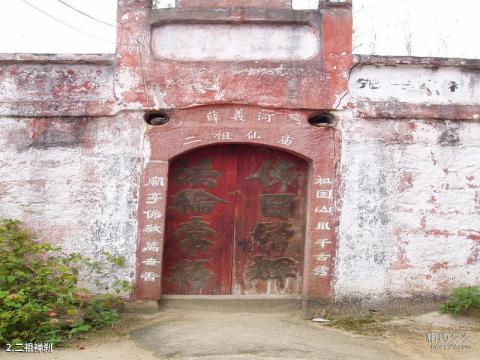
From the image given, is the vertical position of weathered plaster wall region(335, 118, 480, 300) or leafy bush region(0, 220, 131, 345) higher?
weathered plaster wall region(335, 118, 480, 300)

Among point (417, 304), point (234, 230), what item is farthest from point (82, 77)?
point (417, 304)

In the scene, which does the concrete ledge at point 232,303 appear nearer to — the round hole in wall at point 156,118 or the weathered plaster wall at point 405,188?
the weathered plaster wall at point 405,188

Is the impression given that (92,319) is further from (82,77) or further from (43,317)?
(82,77)

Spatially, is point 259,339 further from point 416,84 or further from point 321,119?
point 416,84

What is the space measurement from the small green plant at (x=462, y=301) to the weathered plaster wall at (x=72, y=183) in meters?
3.42

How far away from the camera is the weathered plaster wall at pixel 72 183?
254 inches

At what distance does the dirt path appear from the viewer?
5137 millimetres

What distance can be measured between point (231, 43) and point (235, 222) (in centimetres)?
199

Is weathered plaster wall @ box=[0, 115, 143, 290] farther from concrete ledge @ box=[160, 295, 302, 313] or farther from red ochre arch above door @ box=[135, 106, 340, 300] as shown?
concrete ledge @ box=[160, 295, 302, 313]

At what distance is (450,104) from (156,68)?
3263 millimetres

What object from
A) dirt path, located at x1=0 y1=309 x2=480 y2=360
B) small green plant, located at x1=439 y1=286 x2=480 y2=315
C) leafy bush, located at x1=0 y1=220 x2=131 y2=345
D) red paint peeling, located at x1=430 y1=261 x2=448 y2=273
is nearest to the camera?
dirt path, located at x1=0 y1=309 x2=480 y2=360

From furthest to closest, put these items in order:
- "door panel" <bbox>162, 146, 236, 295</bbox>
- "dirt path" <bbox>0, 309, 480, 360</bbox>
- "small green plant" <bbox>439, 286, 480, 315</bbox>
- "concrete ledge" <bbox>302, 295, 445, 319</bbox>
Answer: "door panel" <bbox>162, 146, 236, 295</bbox> → "concrete ledge" <bbox>302, 295, 445, 319</bbox> → "small green plant" <bbox>439, 286, 480, 315</bbox> → "dirt path" <bbox>0, 309, 480, 360</bbox>

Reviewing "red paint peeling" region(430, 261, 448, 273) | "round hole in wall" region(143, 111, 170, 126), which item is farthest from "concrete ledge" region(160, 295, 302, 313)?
"round hole in wall" region(143, 111, 170, 126)

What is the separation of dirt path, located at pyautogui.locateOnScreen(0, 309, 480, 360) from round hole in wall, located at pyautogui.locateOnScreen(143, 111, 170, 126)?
2.05 meters
